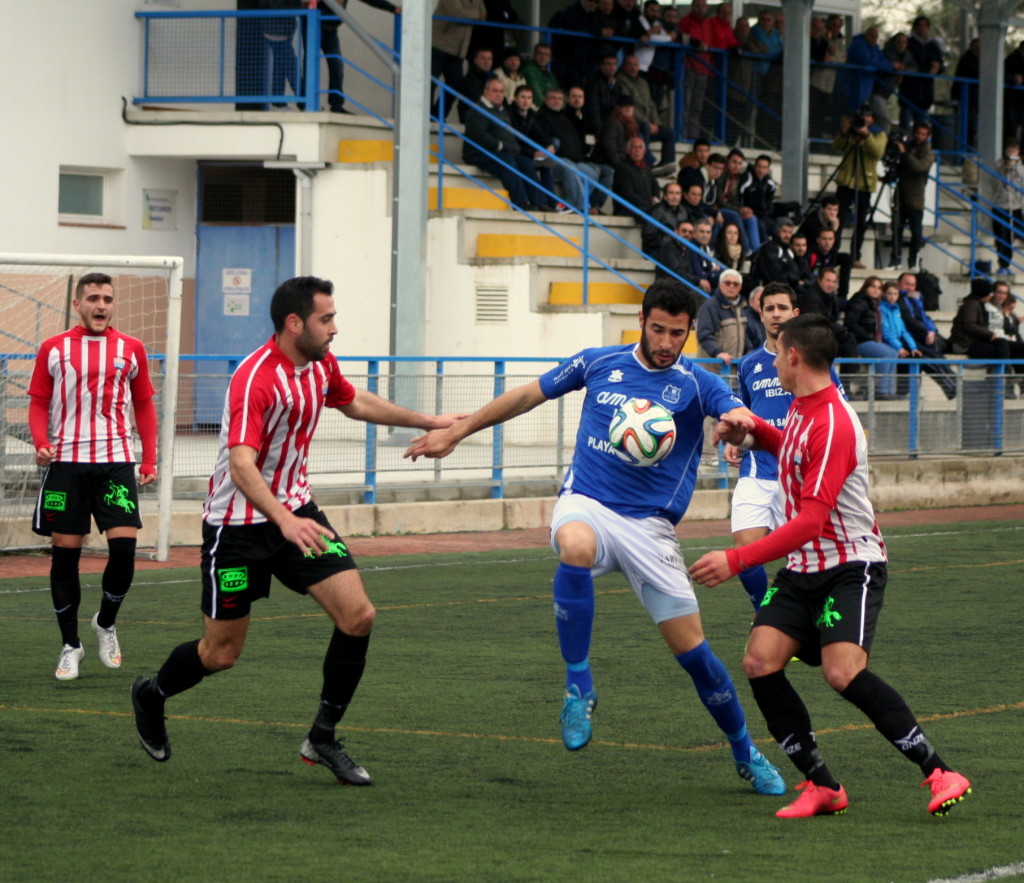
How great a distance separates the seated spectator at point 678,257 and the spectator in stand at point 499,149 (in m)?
1.93

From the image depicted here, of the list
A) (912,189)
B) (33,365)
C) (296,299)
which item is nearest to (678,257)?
(912,189)

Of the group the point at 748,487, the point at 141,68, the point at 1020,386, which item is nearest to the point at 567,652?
the point at 748,487

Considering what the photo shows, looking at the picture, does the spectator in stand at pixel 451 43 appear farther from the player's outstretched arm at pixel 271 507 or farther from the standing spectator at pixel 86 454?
the player's outstretched arm at pixel 271 507

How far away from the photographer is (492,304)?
2128 cm

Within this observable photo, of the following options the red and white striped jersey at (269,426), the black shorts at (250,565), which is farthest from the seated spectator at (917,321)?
the black shorts at (250,565)

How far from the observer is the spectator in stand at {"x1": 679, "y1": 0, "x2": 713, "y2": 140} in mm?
26578

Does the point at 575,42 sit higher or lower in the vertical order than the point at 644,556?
higher

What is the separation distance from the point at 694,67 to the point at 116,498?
18845mm

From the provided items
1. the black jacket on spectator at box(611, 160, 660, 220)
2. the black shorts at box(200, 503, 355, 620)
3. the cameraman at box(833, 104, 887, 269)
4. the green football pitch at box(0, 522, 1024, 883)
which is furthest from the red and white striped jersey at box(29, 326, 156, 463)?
the cameraman at box(833, 104, 887, 269)

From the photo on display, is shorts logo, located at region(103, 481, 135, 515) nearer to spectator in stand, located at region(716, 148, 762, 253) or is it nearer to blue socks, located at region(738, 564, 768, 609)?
blue socks, located at region(738, 564, 768, 609)

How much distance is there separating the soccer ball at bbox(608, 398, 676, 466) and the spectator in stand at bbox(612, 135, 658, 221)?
604 inches

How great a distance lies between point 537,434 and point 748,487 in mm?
7759

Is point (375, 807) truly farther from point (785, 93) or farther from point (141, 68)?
point (785, 93)

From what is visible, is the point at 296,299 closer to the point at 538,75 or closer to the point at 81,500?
the point at 81,500
